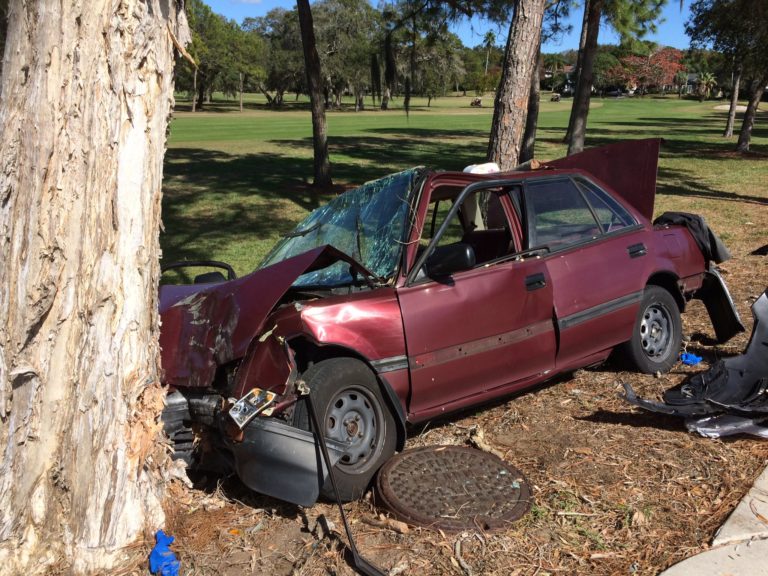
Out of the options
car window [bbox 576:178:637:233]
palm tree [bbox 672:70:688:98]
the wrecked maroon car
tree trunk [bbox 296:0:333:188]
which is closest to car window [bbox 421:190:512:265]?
the wrecked maroon car

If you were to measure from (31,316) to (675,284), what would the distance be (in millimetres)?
4573

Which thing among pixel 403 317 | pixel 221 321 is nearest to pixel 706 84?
pixel 403 317

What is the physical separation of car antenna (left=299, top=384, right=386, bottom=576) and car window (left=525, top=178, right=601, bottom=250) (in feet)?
6.64

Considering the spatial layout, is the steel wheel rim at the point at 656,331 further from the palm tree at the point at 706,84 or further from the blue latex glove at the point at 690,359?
the palm tree at the point at 706,84

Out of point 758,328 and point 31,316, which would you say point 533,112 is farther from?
point 31,316

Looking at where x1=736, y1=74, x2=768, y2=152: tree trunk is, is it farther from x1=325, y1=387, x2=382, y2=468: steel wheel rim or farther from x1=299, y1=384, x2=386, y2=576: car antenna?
x1=299, y1=384, x2=386, y2=576: car antenna

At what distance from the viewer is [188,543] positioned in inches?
150

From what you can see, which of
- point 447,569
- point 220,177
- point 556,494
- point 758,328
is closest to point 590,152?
point 758,328

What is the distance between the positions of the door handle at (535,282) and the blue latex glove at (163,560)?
2.61 meters

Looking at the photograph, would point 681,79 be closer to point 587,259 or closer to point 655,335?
point 655,335

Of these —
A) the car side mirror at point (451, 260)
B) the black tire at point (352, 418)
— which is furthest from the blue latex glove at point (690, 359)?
the black tire at point (352, 418)

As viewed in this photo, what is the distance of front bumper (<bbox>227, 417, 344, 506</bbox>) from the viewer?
379cm

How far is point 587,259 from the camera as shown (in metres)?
5.35

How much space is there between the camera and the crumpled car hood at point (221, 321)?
405cm
